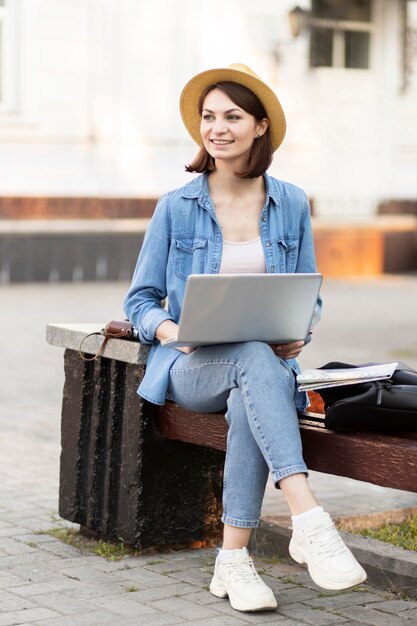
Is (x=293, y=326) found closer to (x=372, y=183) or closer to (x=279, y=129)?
(x=279, y=129)

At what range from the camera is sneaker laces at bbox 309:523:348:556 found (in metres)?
4.10

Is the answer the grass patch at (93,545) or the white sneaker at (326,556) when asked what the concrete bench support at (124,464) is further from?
the white sneaker at (326,556)

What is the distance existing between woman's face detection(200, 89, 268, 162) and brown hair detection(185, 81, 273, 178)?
0.06 feet

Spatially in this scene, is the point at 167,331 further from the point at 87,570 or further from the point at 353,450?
the point at 87,570

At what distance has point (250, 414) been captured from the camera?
13.9 feet

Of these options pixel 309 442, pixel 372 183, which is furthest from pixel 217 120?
pixel 372 183

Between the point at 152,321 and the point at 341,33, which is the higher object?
the point at 341,33

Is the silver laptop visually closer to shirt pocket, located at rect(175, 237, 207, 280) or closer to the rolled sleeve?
the rolled sleeve

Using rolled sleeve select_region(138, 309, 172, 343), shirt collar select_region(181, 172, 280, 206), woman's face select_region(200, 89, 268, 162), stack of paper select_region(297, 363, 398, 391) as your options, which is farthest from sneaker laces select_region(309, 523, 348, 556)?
woman's face select_region(200, 89, 268, 162)

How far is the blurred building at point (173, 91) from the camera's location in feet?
55.4

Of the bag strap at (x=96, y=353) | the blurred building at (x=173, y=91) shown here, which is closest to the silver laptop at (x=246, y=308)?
the bag strap at (x=96, y=353)

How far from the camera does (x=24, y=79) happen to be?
55.5 ft

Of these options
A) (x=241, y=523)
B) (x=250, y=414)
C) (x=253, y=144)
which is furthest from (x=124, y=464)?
(x=253, y=144)

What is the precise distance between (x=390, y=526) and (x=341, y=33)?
50.9 feet
